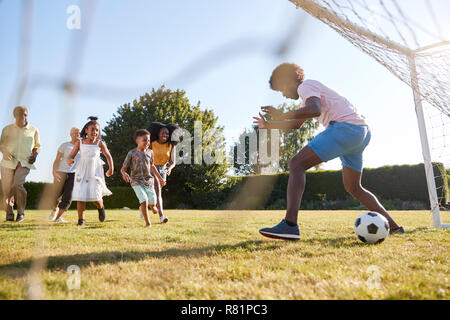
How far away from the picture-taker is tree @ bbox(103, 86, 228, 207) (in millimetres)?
21328

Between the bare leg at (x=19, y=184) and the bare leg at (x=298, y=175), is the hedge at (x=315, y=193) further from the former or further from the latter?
the bare leg at (x=298, y=175)

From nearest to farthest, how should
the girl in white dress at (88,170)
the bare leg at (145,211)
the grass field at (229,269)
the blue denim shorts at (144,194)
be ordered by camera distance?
the grass field at (229,269) < the bare leg at (145,211) < the blue denim shorts at (144,194) < the girl in white dress at (88,170)

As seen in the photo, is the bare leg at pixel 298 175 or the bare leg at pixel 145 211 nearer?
the bare leg at pixel 298 175

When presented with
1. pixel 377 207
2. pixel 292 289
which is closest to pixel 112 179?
pixel 377 207

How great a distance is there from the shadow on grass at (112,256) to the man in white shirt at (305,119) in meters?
0.44

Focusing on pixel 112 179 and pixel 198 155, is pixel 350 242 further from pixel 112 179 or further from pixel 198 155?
pixel 112 179

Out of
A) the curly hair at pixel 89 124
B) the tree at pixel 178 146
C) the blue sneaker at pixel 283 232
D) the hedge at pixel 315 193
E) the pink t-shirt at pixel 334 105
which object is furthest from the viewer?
the tree at pixel 178 146

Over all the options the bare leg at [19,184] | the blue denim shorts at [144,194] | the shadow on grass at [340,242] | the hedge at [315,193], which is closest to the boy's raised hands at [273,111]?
the shadow on grass at [340,242]

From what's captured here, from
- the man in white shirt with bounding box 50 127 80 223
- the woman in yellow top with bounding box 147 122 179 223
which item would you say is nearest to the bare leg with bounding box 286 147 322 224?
the woman in yellow top with bounding box 147 122 179 223

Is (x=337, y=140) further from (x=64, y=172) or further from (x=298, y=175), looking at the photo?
(x=64, y=172)

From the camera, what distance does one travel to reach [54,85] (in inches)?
51.5

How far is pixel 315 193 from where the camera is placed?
752 inches

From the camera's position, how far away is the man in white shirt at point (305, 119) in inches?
130
